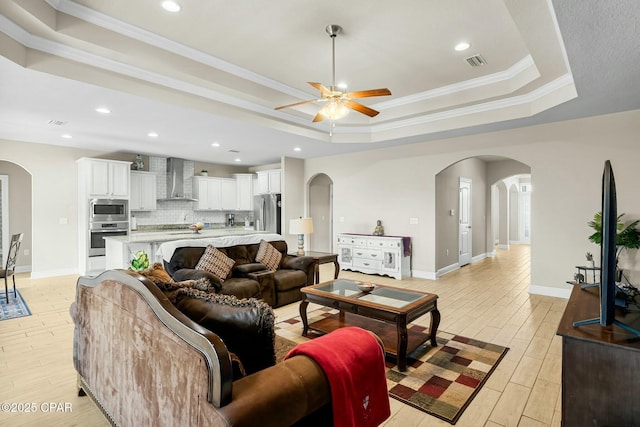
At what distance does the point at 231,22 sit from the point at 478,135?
4.45 metres

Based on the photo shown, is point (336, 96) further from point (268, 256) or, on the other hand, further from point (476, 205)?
point (476, 205)

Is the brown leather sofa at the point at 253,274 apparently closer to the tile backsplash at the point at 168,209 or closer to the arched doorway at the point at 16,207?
the tile backsplash at the point at 168,209

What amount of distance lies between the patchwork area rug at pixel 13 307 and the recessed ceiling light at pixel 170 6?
4133 millimetres

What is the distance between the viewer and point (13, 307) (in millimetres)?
4441

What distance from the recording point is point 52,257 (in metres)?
6.51

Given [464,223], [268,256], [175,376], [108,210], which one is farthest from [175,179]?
[175,376]

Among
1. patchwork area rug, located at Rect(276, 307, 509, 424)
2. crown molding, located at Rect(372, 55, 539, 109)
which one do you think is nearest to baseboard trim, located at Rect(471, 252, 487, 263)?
crown molding, located at Rect(372, 55, 539, 109)

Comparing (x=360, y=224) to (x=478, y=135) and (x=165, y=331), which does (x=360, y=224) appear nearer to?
(x=478, y=135)

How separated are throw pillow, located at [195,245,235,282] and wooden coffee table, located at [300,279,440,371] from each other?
122 centimetres

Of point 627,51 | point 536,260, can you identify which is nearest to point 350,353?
point 627,51

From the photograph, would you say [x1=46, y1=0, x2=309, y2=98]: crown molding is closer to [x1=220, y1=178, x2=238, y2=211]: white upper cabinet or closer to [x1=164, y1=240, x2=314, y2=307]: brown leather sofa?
[x1=164, y1=240, x2=314, y2=307]: brown leather sofa

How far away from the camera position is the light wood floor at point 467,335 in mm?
2168

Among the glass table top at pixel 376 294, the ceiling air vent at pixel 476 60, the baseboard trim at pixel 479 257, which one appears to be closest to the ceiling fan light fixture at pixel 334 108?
the ceiling air vent at pixel 476 60

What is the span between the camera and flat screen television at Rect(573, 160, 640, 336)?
152cm
